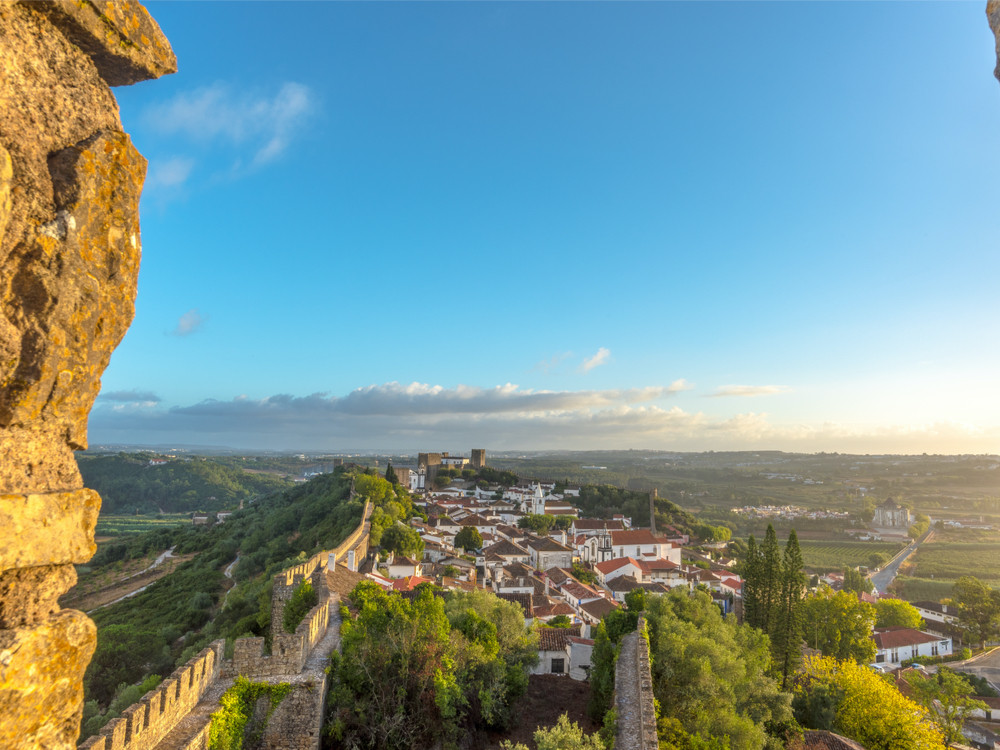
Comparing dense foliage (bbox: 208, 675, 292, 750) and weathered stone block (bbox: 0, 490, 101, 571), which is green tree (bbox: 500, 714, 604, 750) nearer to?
dense foliage (bbox: 208, 675, 292, 750)

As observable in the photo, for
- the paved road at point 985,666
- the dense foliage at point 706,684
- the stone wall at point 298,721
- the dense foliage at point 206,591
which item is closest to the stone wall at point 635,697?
the dense foliage at point 706,684

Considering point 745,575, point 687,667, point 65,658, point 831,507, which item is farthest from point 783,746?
point 831,507

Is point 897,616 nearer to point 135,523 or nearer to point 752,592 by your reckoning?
point 752,592

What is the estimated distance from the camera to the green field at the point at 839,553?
299ft

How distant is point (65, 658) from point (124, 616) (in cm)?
4297

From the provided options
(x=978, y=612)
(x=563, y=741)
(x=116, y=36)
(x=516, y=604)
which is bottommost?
(x=978, y=612)

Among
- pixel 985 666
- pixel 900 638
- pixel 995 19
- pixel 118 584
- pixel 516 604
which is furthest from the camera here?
pixel 118 584

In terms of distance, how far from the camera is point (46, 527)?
6.75 feet

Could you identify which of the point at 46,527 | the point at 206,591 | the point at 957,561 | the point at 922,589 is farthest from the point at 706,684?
the point at 957,561

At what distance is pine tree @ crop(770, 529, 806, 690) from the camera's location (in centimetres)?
3153

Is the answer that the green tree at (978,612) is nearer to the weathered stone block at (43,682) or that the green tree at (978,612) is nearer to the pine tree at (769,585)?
the pine tree at (769,585)

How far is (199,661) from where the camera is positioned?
36.1ft

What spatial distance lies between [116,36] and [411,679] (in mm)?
14059

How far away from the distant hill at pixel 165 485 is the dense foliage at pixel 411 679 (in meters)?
119
